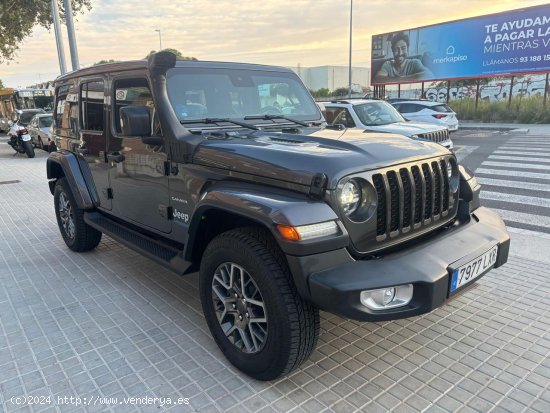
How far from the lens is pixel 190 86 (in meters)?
3.51

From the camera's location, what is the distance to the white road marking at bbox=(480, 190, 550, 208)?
6950mm

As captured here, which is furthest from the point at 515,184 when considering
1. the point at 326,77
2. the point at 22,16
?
the point at 326,77

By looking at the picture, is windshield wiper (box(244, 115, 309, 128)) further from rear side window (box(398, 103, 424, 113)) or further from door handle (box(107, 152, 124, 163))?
rear side window (box(398, 103, 424, 113))

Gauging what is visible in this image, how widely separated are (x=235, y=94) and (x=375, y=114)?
6.47 metres

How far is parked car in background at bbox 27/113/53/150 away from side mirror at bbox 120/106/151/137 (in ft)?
50.9

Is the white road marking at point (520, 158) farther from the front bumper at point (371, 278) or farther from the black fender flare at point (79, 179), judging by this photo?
the black fender flare at point (79, 179)

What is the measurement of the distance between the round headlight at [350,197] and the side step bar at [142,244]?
1.28 metres

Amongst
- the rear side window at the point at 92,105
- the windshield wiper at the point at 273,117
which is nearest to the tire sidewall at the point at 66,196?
the rear side window at the point at 92,105

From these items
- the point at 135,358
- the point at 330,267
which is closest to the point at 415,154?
the point at 330,267

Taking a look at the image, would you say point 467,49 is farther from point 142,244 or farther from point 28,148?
point 142,244

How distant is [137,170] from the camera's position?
3.81 metres

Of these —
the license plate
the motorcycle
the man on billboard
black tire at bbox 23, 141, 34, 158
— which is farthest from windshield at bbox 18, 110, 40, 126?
the license plate

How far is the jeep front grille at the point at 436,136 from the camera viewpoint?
341 inches

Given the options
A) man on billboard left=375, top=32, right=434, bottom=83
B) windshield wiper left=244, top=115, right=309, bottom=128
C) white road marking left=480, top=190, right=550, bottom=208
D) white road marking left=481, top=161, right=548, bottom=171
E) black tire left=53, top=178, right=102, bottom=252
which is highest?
man on billboard left=375, top=32, right=434, bottom=83
